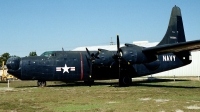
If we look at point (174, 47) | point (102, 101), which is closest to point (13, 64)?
point (102, 101)

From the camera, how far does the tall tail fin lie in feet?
96.0

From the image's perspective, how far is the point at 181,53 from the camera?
28.2 meters

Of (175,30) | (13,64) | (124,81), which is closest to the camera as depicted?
(13,64)

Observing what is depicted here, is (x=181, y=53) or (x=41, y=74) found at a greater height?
(x=181, y=53)

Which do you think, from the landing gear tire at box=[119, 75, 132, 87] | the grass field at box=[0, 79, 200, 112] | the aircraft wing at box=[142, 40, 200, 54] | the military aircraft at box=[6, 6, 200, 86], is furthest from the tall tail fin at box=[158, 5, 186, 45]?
the grass field at box=[0, 79, 200, 112]

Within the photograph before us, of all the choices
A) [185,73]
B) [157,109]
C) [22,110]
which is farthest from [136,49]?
[185,73]

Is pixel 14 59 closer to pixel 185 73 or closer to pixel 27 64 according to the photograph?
pixel 27 64

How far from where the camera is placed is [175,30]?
29562 millimetres

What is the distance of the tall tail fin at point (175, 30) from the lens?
2927 cm

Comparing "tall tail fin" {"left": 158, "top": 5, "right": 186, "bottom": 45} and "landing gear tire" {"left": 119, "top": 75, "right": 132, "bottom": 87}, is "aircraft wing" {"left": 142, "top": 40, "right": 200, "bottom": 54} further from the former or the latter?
"tall tail fin" {"left": 158, "top": 5, "right": 186, "bottom": 45}

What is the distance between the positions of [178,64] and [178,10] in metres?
6.45

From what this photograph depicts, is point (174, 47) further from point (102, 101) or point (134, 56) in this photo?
point (102, 101)

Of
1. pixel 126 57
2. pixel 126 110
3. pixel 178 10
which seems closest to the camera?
pixel 126 110

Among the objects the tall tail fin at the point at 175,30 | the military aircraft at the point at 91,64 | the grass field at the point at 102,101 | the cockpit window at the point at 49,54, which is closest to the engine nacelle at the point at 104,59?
the military aircraft at the point at 91,64
